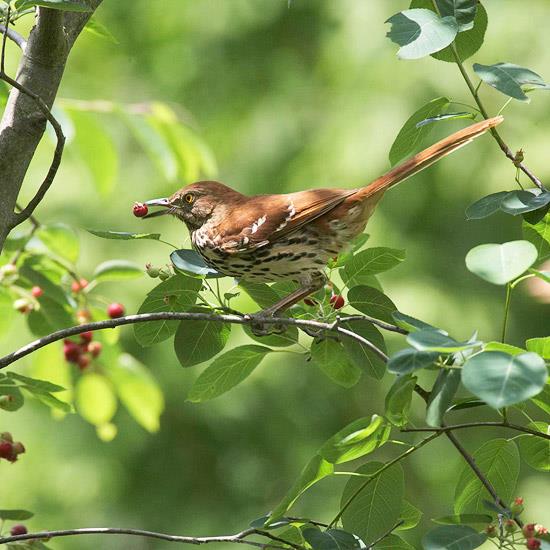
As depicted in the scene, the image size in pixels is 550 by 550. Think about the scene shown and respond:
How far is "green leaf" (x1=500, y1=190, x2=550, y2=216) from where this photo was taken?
1723mm

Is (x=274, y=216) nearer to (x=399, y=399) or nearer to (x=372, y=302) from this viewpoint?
(x=372, y=302)

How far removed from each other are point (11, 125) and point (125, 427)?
3196 mm

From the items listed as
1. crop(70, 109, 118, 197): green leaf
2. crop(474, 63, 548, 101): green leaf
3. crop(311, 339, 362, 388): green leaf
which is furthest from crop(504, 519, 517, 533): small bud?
crop(70, 109, 118, 197): green leaf

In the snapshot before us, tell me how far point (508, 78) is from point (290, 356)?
3004 millimetres

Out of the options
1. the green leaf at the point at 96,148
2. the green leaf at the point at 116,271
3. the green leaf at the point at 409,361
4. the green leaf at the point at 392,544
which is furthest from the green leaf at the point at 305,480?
the green leaf at the point at 96,148

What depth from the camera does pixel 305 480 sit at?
1624 millimetres

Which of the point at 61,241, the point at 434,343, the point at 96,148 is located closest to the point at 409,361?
the point at 434,343

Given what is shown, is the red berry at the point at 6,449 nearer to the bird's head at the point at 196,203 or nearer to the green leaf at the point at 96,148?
the bird's head at the point at 196,203

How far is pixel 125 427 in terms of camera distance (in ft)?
16.1

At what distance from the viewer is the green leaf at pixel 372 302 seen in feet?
6.04

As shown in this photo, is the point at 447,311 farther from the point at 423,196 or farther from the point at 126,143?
A: the point at 126,143

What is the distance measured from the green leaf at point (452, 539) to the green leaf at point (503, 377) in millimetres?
279

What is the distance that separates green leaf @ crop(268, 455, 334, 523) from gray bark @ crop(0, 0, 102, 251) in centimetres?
73

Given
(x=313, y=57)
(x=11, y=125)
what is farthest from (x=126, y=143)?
(x=11, y=125)
